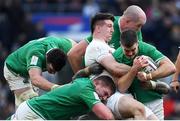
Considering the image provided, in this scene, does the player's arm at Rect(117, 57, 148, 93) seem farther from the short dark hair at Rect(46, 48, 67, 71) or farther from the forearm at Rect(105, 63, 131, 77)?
the short dark hair at Rect(46, 48, 67, 71)

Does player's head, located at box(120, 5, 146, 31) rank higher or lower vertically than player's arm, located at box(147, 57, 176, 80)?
higher

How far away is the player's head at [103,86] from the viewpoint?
12305 millimetres

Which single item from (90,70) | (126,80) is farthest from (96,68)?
(126,80)

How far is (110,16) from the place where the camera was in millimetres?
12898

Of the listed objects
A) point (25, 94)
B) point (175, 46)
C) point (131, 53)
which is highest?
point (131, 53)

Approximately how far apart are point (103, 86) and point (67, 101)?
469 mm

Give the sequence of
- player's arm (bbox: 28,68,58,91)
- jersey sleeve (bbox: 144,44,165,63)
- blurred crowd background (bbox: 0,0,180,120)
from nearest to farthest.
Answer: jersey sleeve (bbox: 144,44,165,63)
player's arm (bbox: 28,68,58,91)
blurred crowd background (bbox: 0,0,180,120)

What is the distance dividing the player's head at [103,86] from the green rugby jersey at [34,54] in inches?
51.4

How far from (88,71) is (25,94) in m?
2.05

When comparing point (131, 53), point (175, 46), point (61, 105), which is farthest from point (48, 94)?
point (175, 46)

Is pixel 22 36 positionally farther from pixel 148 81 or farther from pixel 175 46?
pixel 148 81

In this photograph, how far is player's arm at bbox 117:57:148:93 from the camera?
1208 centimetres

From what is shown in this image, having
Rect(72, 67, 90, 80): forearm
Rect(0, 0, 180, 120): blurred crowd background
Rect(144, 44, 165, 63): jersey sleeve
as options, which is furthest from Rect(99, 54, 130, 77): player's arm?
Rect(0, 0, 180, 120): blurred crowd background

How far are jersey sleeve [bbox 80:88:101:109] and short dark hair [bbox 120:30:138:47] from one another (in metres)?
0.68
